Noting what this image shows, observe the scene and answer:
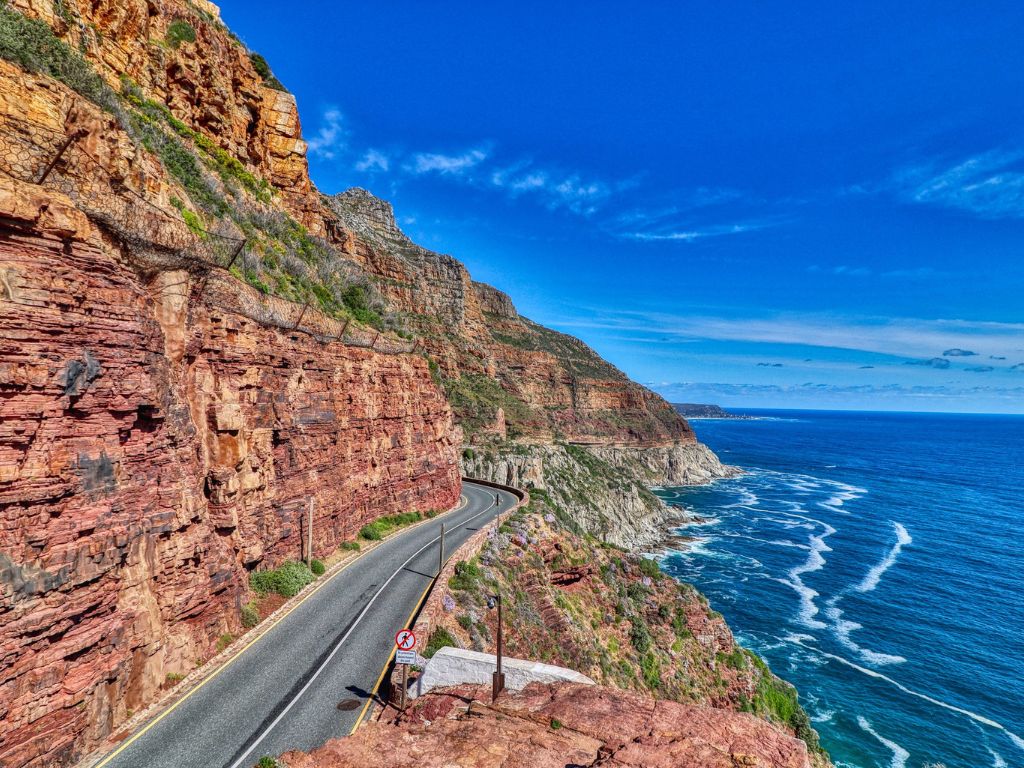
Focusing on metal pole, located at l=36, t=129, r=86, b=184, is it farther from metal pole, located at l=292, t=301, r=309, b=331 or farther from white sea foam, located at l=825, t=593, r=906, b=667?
white sea foam, located at l=825, t=593, r=906, b=667

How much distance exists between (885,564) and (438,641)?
2476 inches

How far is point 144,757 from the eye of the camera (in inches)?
448

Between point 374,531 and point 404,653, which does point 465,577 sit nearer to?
point 374,531

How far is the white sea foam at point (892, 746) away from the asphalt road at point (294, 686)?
29678 millimetres

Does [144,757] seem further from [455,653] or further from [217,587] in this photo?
[455,653]

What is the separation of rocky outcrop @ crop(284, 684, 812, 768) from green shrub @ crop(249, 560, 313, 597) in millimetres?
8822

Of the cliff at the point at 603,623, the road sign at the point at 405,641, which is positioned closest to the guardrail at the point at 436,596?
the cliff at the point at 603,623

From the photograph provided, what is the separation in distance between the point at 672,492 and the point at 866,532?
3918cm

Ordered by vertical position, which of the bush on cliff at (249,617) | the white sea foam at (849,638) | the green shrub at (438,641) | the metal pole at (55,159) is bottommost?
the white sea foam at (849,638)

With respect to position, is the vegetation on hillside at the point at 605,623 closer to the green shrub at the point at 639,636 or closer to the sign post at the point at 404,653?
the green shrub at the point at 639,636

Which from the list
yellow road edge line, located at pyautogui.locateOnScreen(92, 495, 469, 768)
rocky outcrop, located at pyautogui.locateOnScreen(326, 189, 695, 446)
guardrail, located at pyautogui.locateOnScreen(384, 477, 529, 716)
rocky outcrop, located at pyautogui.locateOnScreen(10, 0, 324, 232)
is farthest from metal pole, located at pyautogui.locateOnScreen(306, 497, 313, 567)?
rocky outcrop, located at pyautogui.locateOnScreen(326, 189, 695, 446)

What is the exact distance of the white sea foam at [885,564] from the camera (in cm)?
5298

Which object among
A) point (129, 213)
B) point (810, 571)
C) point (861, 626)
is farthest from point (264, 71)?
point (810, 571)

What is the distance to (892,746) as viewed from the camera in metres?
30.3
